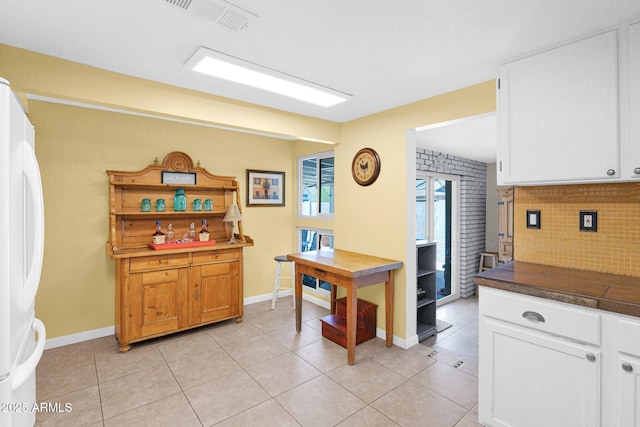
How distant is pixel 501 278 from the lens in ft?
5.88

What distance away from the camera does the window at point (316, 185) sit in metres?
4.30

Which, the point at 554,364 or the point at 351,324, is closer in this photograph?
the point at 554,364

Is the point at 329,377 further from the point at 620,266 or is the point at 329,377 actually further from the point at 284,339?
the point at 620,266

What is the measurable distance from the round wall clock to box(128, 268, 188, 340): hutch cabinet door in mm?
2118

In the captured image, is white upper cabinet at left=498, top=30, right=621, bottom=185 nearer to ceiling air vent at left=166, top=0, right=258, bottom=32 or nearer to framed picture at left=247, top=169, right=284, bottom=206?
ceiling air vent at left=166, top=0, right=258, bottom=32

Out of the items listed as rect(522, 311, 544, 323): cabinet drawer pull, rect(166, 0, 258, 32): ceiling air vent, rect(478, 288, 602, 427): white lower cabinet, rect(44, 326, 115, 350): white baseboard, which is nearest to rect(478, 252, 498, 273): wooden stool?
rect(478, 288, 602, 427): white lower cabinet

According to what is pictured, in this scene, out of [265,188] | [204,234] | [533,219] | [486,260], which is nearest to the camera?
[533,219]

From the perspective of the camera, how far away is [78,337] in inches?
122

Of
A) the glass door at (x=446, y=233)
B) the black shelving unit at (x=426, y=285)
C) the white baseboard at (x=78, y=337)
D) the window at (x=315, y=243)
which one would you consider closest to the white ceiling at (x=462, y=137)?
the glass door at (x=446, y=233)

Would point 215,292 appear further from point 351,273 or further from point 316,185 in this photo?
point 316,185

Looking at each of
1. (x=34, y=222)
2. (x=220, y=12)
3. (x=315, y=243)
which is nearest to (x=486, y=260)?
(x=315, y=243)

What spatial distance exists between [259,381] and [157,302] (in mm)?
1358

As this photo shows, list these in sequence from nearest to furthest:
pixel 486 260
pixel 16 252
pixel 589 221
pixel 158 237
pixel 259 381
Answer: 1. pixel 16 252
2. pixel 589 221
3. pixel 259 381
4. pixel 158 237
5. pixel 486 260

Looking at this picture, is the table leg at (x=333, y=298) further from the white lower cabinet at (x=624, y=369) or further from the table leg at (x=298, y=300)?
the white lower cabinet at (x=624, y=369)
